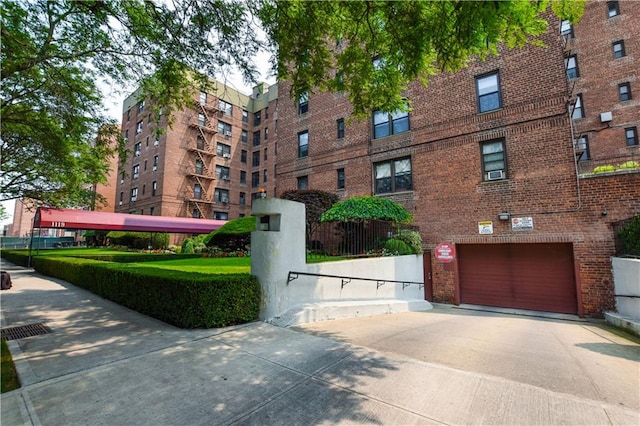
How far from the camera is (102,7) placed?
512 cm

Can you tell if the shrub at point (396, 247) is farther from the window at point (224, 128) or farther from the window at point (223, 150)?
the window at point (224, 128)

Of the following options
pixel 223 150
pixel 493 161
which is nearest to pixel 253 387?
pixel 493 161

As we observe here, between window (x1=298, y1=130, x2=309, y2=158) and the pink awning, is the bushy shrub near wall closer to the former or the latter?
the pink awning

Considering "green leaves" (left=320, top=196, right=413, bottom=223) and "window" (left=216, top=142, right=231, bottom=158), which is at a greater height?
"window" (left=216, top=142, right=231, bottom=158)

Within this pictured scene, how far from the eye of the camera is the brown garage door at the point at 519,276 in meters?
10.4

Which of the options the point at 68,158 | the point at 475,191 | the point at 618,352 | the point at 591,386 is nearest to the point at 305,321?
the point at 591,386

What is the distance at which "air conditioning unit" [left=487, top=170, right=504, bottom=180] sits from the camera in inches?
450

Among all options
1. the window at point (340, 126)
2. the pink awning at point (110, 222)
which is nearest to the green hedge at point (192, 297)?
the window at point (340, 126)

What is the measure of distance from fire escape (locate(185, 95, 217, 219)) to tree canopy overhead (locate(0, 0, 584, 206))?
23820 millimetres

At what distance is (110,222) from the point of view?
19.4m

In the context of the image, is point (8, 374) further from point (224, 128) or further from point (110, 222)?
point (224, 128)

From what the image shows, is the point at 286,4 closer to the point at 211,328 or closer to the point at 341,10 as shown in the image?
the point at 341,10

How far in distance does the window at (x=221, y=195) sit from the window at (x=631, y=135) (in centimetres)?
3511

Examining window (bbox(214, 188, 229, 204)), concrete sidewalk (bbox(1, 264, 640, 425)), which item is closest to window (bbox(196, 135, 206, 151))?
window (bbox(214, 188, 229, 204))
